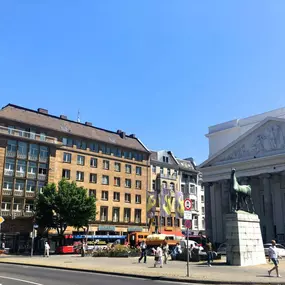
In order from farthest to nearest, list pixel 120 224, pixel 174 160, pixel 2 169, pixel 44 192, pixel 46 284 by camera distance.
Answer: pixel 174 160
pixel 120 224
pixel 2 169
pixel 44 192
pixel 46 284

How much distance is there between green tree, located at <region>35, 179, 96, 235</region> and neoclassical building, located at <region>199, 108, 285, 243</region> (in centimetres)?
2060

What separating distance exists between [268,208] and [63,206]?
92.9 ft

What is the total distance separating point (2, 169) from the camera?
57.1 metres

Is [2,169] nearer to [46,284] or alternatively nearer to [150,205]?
[150,205]

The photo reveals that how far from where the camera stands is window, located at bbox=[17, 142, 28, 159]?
5947cm

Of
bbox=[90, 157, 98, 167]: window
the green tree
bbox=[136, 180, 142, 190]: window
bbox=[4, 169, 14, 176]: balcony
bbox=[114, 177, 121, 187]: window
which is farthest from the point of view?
bbox=[136, 180, 142, 190]: window

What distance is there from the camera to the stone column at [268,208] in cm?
5362

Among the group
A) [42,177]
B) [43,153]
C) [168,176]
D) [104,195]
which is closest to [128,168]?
[104,195]

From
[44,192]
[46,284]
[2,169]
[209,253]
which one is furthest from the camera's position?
[2,169]

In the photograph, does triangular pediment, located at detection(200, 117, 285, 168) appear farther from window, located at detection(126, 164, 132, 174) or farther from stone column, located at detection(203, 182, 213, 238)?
window, located at detection(126, 164, 132, 174)

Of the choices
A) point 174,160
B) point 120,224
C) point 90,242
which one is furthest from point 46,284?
point 174,160

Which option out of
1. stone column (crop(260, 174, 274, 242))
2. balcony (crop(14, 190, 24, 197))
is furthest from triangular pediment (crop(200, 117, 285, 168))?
balcony (crop(14, 190, 24, 197))

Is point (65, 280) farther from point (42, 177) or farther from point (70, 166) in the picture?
point (70, 166)

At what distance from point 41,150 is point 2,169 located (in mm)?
7220
